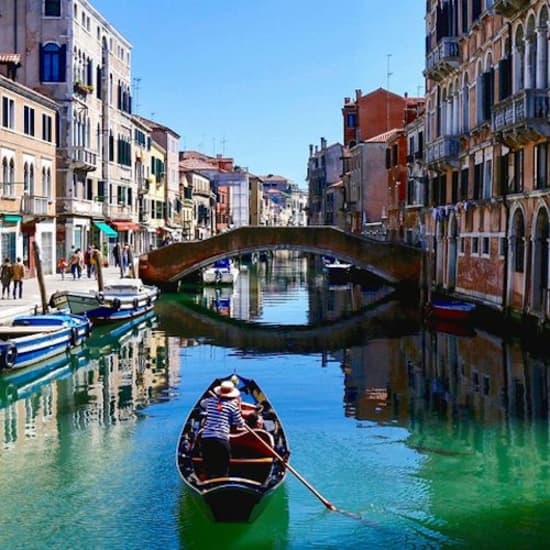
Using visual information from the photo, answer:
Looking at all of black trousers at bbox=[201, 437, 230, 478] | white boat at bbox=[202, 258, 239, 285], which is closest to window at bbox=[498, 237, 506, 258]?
black trousers at bbox=[201, 437, 230, 478]

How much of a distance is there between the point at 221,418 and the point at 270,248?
27.1 meters

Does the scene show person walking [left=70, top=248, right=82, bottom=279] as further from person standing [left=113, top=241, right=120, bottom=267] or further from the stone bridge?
person standing [left=113, top=241, right=120, bottom=267]

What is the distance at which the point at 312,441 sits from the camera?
1230 centimetres

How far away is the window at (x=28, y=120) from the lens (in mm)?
29558

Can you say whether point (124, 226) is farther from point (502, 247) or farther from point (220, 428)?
point (220, 428)

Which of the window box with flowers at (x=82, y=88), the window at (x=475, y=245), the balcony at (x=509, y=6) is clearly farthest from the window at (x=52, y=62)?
the balcony at (x=509, y=6)

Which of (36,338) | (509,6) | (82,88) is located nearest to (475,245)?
(509,6)

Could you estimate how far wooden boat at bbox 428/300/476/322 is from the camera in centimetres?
2498

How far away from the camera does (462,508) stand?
9.59 m

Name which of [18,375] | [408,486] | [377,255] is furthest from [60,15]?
[408,486]

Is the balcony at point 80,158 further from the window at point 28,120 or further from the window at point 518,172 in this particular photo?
the window at point 518,172

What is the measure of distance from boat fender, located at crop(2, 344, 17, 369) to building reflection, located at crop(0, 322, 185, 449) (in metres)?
0.70

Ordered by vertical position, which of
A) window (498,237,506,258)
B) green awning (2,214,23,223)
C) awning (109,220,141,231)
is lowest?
window (498,237,506,258)

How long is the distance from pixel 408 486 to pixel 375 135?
161ft
